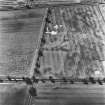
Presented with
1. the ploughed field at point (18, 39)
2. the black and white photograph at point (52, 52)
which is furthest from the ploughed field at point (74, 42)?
the ploughed field at point (18, 39)

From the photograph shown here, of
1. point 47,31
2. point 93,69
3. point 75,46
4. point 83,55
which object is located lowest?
point 93,69

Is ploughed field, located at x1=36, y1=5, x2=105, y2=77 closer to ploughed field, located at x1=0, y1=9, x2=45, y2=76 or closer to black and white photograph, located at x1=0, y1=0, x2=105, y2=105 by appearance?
black and white photograph, located at x1=0, y1=0, x2=105, y2=105

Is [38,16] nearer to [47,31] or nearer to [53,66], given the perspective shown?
[47,31]

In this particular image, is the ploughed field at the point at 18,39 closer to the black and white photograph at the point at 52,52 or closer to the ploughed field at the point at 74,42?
the black and white photograph at the point at 52,52

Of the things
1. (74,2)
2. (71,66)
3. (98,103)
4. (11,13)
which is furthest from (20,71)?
(74,2)

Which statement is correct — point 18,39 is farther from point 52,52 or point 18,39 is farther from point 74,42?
point 74,42

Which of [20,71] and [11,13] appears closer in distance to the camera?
[20,71]

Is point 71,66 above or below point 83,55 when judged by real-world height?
below

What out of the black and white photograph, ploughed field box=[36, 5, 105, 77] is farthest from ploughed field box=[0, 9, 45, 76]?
ploughed field box=[36, 5, 105, 77]
